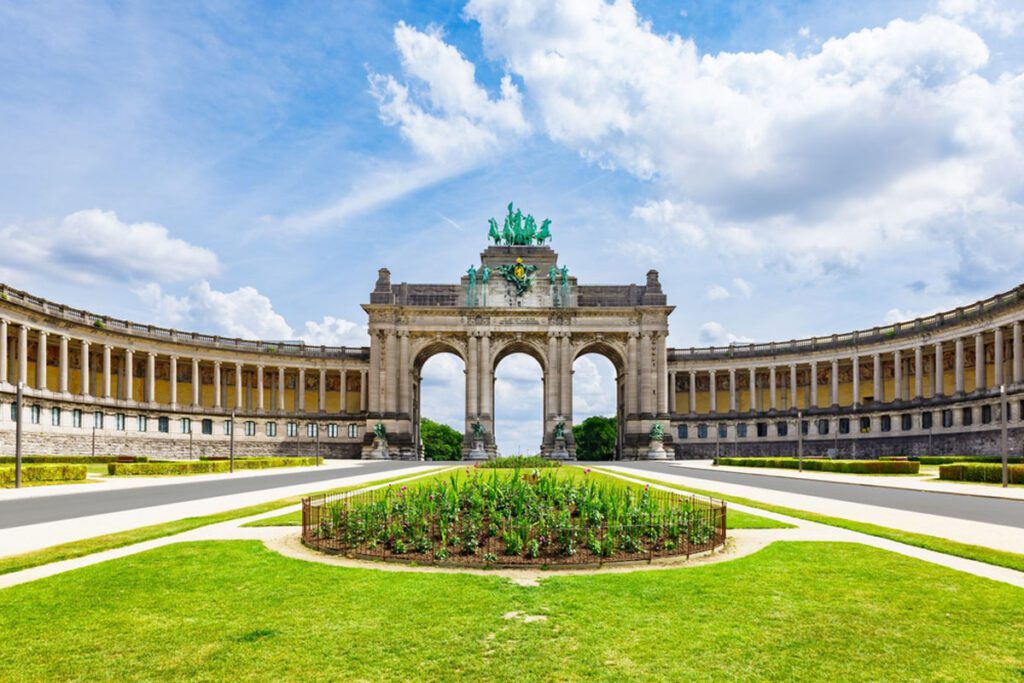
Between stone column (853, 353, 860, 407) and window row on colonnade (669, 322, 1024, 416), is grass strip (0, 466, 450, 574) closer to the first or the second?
window row on colonnade (669, 322, 1024, 416)

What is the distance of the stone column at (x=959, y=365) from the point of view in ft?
255

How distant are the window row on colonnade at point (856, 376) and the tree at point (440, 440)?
5994 cm

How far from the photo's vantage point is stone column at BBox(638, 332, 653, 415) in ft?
330

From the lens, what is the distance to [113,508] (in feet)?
87.2

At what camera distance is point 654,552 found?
1608 cm

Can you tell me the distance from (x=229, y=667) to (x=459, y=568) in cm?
652

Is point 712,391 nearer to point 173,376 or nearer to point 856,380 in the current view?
point 856,380

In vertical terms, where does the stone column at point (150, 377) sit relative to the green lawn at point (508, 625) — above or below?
above

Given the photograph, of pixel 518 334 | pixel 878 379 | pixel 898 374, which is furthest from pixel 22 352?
pixel 898 374

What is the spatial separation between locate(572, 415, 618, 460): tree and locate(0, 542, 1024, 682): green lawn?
12906 cm

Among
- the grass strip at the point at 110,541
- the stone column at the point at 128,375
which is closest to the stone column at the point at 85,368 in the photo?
the stone column at the point at 128,375

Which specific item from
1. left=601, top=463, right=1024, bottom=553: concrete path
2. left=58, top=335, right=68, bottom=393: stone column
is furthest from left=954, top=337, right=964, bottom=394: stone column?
left=58, top=335, right=68, bottom=393: stone column

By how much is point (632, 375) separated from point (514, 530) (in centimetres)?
8704

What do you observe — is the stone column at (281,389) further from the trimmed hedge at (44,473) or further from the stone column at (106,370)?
the trimmed hedge at (44,473)
